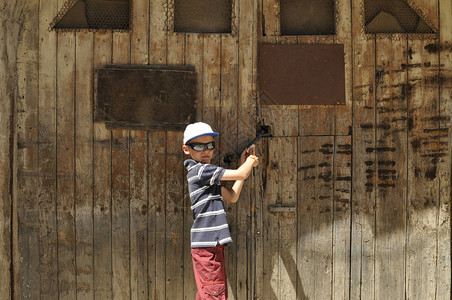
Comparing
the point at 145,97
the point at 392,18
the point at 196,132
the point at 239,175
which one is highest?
the point at 392,18

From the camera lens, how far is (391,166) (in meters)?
2.89

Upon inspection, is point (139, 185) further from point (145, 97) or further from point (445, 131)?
point (445, 131)

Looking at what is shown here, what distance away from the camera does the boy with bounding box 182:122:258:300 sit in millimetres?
2377

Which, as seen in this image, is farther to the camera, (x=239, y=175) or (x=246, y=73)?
(x=246, y=73)

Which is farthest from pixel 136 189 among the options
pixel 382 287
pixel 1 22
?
pixel 382 287

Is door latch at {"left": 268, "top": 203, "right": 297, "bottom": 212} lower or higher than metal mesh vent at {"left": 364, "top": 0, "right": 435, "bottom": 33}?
lower

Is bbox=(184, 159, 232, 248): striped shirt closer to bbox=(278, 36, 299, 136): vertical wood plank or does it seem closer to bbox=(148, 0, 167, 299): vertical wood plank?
bbox=(148, 0, 167, 299): vertical wood plank

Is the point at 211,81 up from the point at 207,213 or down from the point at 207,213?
up

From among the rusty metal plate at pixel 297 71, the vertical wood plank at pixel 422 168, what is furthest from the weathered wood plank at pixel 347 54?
the vertical wood plank at pixel 422 168

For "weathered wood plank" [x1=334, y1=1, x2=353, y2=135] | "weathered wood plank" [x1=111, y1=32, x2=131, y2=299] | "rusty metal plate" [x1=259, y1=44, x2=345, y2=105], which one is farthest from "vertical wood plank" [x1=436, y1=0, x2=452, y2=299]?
"weathered wood plank" [x1=111, y1=32, x2=131, y2=299]

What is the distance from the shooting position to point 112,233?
2852mm

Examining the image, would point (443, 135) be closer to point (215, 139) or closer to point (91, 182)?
point (215, 139)

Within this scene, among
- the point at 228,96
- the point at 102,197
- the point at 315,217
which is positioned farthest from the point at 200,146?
the point at 315,217

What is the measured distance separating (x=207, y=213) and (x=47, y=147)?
1.29 m
